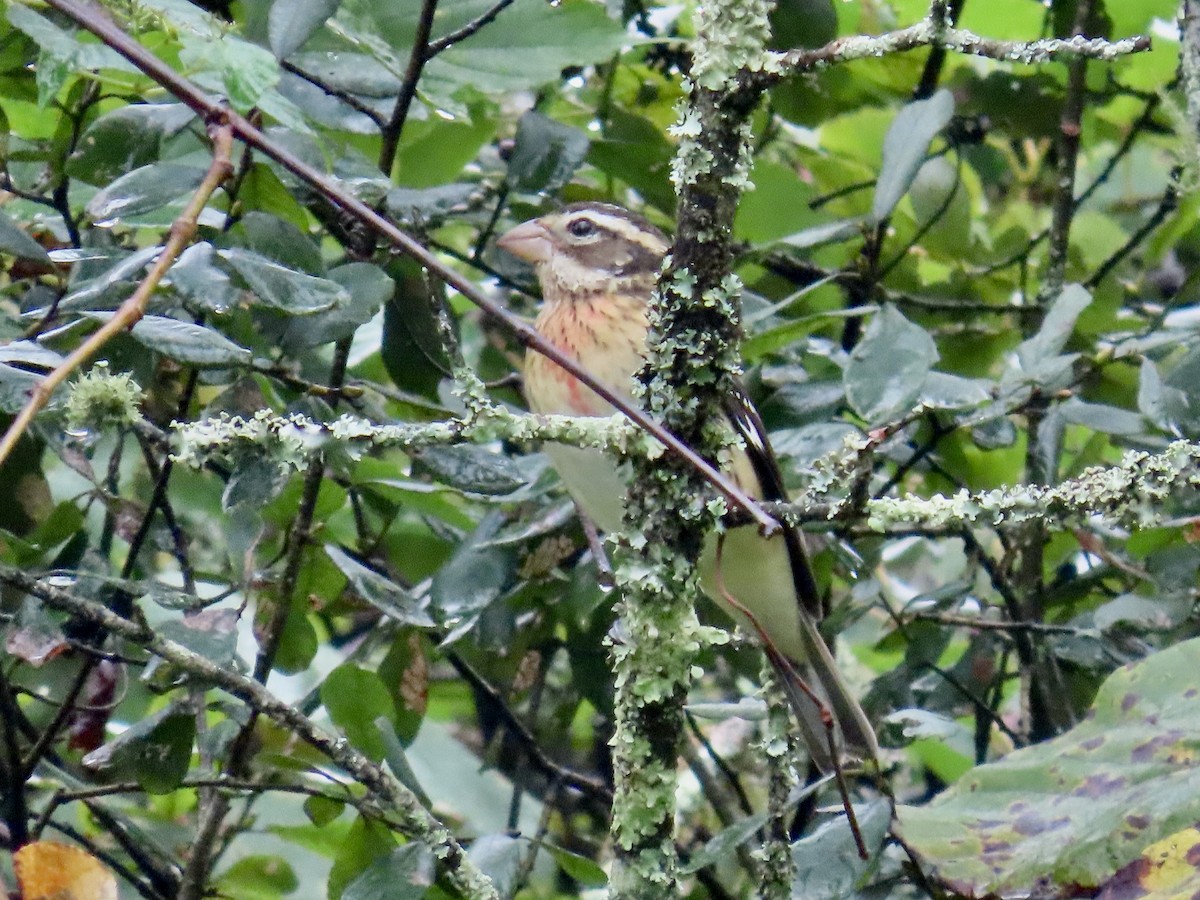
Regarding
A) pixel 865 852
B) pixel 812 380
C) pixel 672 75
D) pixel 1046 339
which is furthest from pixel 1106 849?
pixel 672 75

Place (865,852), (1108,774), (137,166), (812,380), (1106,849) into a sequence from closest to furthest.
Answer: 1. (1106,849)
2. (1108,774)
3. (865,852)
4. (137,166)
5. (812,380)

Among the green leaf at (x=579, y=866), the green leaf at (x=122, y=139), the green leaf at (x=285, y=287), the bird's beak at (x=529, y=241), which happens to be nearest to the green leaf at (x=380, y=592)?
the green leaf at (x=579, y=866)

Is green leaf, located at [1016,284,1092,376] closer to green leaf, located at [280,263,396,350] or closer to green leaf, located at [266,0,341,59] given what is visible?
green leaf, located at [280,263,396,350]

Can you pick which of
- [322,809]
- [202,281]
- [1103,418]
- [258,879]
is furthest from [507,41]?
[258,879]

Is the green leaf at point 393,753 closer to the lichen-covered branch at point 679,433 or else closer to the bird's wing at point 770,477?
the lichen-covered branch at point 679,433

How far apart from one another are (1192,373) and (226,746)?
1.54 m

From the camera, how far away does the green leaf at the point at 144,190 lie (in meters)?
1.75

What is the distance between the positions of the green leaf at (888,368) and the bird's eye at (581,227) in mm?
842

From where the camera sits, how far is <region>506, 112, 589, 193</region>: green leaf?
2.41 metres

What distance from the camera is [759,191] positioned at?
279cm

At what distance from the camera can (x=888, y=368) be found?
6.72ft

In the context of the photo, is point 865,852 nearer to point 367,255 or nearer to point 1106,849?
point 1106,849

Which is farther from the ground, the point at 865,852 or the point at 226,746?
the point at 226,746

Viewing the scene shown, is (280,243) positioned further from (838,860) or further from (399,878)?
(838,860)
